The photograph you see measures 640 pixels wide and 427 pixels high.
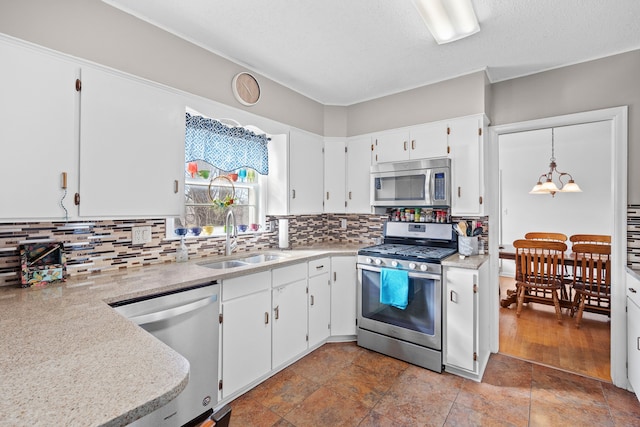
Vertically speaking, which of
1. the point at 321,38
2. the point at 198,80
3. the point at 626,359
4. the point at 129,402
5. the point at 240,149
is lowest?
the point at 626,359

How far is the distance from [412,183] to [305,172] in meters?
1.09

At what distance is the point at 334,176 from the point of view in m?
3.51

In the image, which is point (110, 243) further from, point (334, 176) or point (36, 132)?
point (334, 176)

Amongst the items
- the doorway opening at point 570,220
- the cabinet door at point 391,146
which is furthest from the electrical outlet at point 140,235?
the doorway opening at point 570,220

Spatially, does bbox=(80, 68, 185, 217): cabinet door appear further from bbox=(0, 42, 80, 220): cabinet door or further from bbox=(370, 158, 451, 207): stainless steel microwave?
bbox=(370, 158, 451, 207): stainless steel microwave

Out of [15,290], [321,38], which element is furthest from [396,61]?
[15,290]

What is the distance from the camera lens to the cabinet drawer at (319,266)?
2.81 metres

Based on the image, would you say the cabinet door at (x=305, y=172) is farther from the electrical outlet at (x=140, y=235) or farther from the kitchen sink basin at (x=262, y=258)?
the electrical outlet at (x=140, y=235)

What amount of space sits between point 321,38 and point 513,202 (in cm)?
515

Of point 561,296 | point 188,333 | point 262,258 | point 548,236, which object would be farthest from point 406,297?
point 548,236

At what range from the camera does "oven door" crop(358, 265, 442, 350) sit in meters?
2.54

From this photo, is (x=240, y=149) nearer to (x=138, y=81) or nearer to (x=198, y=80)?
(x=198, y=80)

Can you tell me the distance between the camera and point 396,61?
2.60 m

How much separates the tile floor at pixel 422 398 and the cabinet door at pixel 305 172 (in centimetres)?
150
